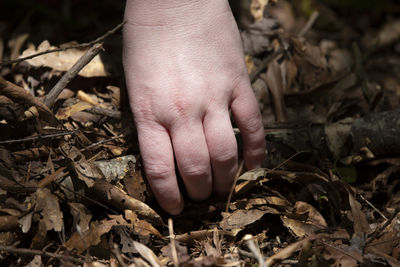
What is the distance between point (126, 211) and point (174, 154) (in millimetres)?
238

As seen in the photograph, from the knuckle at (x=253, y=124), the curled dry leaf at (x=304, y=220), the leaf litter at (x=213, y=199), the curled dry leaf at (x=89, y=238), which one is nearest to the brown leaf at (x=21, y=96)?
the leaf litter at (x=213, y=199)

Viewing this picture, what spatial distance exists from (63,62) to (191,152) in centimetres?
77

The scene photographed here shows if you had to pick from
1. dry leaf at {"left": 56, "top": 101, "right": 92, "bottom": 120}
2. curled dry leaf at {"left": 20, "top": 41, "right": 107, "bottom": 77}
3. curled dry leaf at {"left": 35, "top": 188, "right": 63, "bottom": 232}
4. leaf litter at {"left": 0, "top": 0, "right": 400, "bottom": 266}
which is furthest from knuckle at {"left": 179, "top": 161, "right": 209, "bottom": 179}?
curled dry leaf at {"left": 20, "top": 41, "right": 107, "bottom": 77}

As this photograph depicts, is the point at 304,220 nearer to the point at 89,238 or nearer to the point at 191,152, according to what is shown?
the point at 191,152

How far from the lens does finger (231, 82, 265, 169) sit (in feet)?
4.25

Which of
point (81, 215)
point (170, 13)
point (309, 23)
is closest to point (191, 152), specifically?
point (81, 215)

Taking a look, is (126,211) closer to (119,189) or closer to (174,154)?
(119,189)

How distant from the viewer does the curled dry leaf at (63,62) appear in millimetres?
1572

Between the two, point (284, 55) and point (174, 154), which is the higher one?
point (284, 55)

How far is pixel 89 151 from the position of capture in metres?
1.30

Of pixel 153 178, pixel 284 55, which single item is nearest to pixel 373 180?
pixel 284 55

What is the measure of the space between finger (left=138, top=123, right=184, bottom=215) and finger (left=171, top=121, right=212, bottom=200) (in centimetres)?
→ 3

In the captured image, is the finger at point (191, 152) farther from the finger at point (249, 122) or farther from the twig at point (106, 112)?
the twig at point (106, 112)

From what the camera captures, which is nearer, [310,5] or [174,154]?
[174,154]
